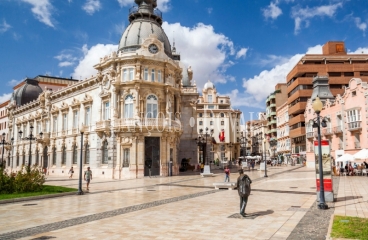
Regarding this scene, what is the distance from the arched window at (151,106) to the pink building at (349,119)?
2227cm

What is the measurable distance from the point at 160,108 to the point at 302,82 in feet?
123

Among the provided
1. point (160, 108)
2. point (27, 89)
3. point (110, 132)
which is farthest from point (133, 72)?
point (27, 89)

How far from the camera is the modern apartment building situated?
60.1 metres

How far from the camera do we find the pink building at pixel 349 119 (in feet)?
123

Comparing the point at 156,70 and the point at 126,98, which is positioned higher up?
the point at 156,70

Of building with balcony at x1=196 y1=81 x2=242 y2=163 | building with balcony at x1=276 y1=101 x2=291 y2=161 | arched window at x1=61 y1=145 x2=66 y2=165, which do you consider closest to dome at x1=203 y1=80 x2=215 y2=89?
building with balcony at x1=196 y1=81 x2=242 y2=163

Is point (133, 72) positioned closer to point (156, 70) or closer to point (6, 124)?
point (156, 70)

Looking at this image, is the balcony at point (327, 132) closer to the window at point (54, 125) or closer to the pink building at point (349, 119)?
the pink building at point (349, 119)

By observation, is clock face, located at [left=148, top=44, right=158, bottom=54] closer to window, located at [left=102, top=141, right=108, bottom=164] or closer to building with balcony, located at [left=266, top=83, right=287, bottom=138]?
window, located at [left=102, top=141, right=108, bottom=164]

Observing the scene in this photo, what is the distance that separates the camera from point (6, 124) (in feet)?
222

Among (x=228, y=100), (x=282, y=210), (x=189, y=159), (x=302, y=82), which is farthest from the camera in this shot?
(x=228, y=100)

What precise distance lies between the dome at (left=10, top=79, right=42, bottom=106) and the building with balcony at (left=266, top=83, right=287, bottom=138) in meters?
61.0

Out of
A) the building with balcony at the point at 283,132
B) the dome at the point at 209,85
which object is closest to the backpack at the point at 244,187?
the building with balcony at the point at 283,132

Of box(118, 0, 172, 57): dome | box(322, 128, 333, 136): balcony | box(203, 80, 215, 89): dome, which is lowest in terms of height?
box(322, 128, 333, 136): balcony
